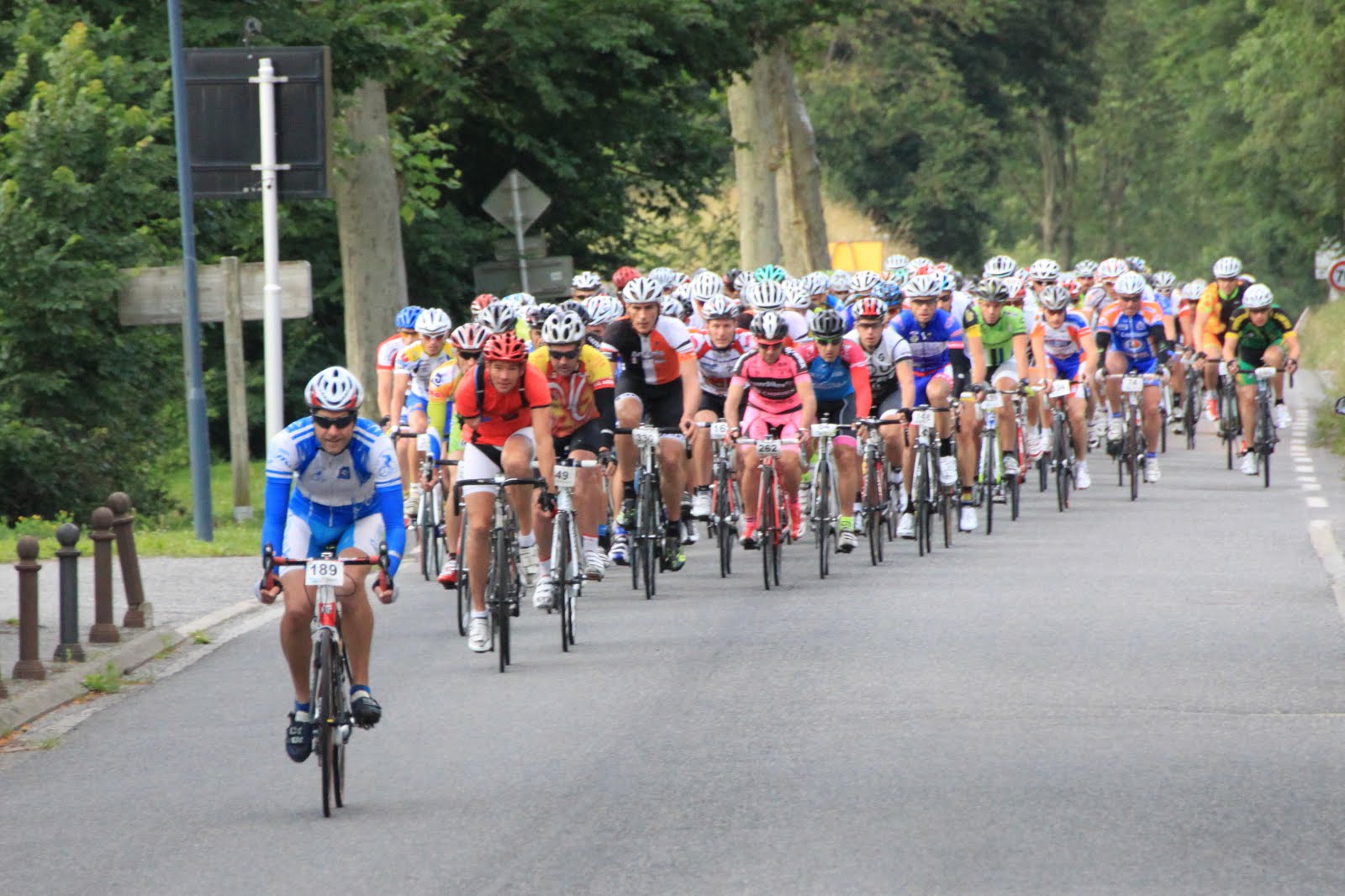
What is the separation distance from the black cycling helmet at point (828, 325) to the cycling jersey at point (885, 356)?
23.8 inches

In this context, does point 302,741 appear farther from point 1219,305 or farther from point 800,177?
point 800,177

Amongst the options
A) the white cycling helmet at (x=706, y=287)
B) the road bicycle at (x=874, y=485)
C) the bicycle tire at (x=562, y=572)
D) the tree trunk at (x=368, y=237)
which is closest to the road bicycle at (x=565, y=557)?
the bicycle tire at (x=562, y=572)

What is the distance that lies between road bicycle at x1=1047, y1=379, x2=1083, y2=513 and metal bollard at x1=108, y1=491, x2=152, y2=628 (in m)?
9.18

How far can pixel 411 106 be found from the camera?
108ft

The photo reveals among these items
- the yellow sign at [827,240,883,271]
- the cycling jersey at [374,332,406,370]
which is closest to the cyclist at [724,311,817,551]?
the cycling jersey at [374,332,406,370]

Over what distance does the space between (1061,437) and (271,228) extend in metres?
6.74

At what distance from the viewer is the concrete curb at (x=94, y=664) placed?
1157cm

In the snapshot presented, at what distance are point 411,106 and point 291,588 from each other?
964 inches

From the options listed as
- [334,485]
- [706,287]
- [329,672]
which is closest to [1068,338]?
[706,287]

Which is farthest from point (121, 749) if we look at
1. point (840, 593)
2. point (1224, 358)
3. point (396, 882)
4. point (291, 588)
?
point (1224, 358)

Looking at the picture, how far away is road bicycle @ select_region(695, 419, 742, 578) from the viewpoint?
16.3 metres

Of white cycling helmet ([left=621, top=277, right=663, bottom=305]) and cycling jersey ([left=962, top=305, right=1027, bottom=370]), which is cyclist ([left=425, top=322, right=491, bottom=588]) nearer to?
white cycling helmet ([left=621, top=277, right=663, bottom=305])

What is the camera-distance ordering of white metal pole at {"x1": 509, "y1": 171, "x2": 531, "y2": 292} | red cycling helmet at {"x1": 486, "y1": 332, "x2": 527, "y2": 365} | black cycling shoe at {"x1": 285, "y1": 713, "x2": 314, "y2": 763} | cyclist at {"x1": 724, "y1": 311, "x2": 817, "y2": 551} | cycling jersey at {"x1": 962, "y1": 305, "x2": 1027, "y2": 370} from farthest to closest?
white metal pole at {"x1": 509, "y1": 171, "x2": 531, "y2": 292} → cycling jersey at {"x1": 962, "y1": 305, "x2": 1027, "y2": 370} → cyclist at {"x1": 724, "y1": 311, "x2": 817, "y2": 551} → red cycling helmet at {"x1": 486, "y1": 332, "x2": 527, "y2": 365} → black cycling shoe at {"x1": 285, "y1": 713, "x2": 314, "y2": 763}

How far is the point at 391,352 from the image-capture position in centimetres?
2012
